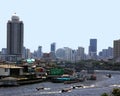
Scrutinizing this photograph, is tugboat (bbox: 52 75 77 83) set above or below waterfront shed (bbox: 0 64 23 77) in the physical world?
below

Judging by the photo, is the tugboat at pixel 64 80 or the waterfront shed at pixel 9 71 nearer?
the waterfront shed at pixel 9 71

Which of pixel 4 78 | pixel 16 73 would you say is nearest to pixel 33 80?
Answer: pixel 16 73

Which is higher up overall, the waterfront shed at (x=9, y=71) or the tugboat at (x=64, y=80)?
the waterfront shed at (x=9, y=71)

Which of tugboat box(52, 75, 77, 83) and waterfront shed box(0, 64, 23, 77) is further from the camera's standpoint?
tugboat box(52, 75, 77, 83)

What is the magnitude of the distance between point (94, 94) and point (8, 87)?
21.1 m

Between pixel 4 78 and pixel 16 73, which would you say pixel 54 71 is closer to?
pixel 16 73

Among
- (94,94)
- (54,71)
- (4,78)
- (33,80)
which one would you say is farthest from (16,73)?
(94,94)

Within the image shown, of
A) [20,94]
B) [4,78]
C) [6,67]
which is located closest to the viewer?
[20,94]

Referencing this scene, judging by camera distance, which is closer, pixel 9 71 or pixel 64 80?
pixel 9 71

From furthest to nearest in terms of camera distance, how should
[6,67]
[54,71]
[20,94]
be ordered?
1. [54,71]
2. [6,67]
3. [20,94]

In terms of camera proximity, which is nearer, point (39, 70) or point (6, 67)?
point (6, 67)

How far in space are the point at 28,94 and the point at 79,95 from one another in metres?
7.68

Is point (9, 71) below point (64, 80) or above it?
above

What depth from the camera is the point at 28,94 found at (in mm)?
70500
